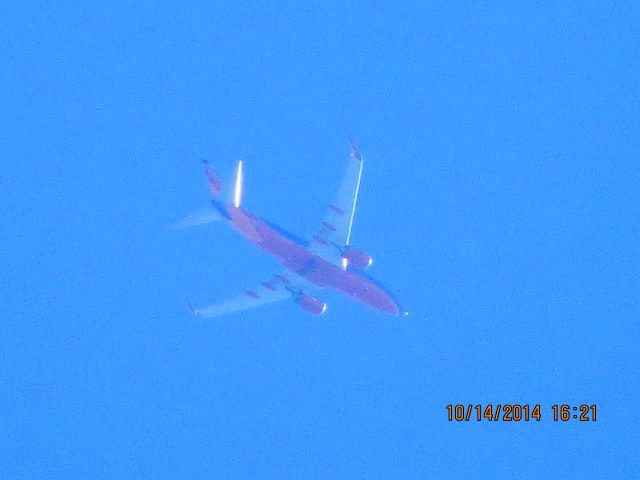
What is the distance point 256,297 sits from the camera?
52.5 meters

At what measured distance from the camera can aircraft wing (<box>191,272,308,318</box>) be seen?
51.5m

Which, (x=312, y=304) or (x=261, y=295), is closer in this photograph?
(x=312, y=304)

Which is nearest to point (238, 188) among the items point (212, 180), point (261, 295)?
point (212, 180)

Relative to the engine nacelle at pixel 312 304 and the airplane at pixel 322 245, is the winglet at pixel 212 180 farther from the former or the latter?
the engine nacelle at pixel 312 304

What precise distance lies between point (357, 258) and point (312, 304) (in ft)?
17.9

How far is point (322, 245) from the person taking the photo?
47375 mm

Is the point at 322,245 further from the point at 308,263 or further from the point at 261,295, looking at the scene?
the point at 261,295

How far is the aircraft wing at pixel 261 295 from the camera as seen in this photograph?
51.5m

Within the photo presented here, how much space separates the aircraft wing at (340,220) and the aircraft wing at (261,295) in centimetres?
436

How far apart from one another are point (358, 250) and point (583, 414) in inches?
738

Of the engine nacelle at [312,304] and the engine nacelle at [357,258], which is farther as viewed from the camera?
the engine nacelle at [312,304]

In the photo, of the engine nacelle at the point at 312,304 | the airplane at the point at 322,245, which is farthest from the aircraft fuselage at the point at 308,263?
the engine nacelle at the point at 312,304

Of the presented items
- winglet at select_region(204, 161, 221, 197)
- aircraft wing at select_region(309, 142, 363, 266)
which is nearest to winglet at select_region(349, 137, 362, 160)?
aircraft wing at select_region(309, 142, 363, 266)

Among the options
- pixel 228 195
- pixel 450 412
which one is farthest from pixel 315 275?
pixel 450 412
